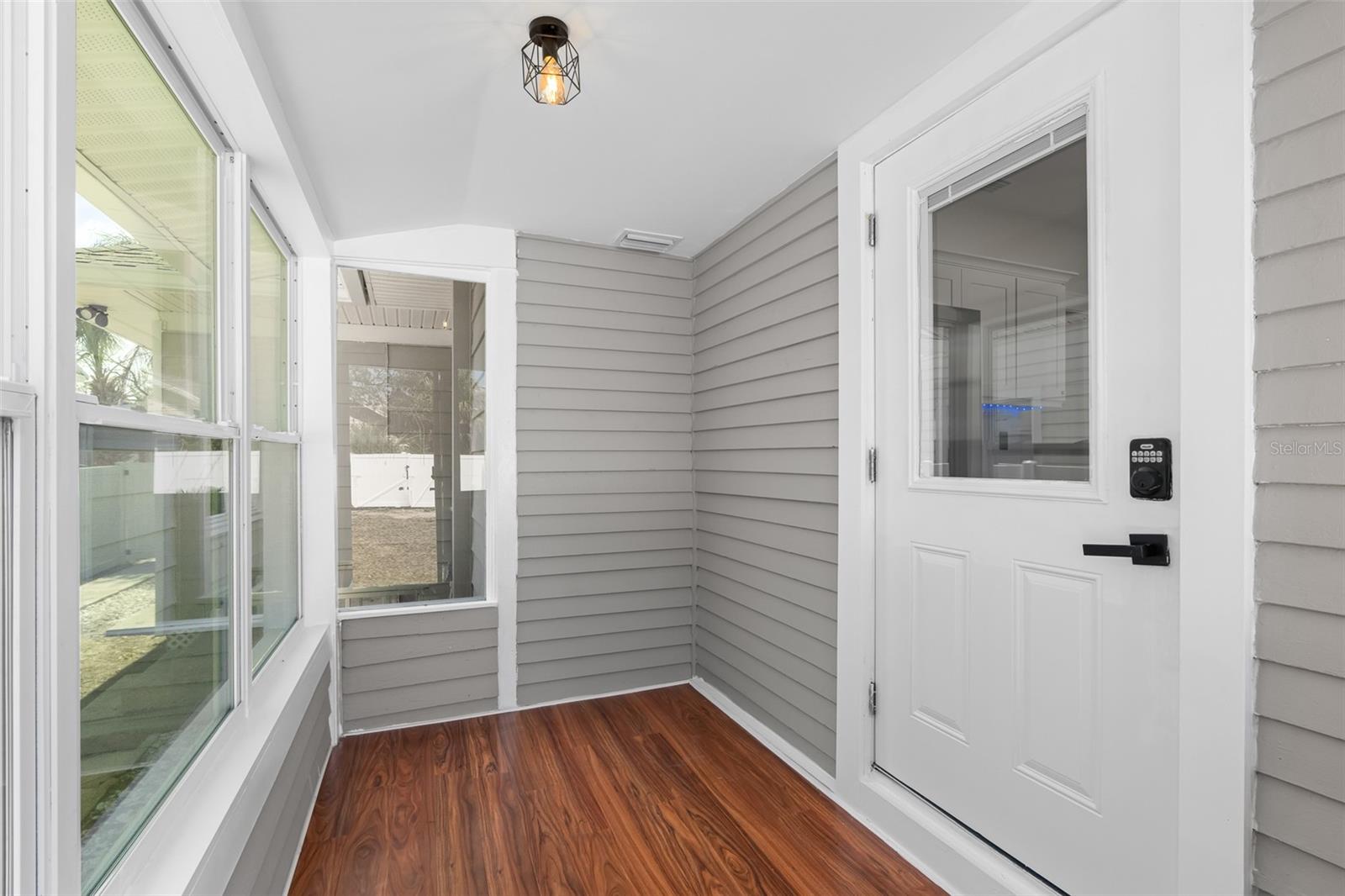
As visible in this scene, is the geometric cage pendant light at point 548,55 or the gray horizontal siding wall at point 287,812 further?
the geometric cage pendant light at point 548,55

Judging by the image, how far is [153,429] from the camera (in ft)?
4.01

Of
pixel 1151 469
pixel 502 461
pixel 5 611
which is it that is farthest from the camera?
pixel 502 461

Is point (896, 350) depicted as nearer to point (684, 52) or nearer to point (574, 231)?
point (684, 52)

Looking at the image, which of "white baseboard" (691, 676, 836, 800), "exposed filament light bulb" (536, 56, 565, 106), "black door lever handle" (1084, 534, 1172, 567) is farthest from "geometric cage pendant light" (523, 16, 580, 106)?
"white baseboard" (691, 676, 836, 800)

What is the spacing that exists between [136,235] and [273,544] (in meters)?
1.37

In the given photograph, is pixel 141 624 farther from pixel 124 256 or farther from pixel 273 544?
pixel 273 544

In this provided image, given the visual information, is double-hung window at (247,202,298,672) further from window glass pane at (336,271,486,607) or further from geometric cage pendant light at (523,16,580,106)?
geometric cage pendant light at (523,16,580,106)

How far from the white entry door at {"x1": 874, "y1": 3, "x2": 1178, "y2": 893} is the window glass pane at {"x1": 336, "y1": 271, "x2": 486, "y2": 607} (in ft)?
6.45

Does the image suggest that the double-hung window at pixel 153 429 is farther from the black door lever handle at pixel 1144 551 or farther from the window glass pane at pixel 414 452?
the black door lever handle at pixel 1144 551

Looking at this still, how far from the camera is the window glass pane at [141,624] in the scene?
1.01 meters

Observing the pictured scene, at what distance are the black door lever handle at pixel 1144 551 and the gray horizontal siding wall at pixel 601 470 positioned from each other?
2302 millimetres

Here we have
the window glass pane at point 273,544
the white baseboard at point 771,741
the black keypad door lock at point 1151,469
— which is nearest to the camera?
the black keypad door lock at point 1151,469

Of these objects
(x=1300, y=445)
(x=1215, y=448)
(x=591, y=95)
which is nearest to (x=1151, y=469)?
(x=1215, y=448)

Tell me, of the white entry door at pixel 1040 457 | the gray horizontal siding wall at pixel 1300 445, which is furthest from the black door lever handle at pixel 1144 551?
the gray horizontal siding wall at pixel 1300 445
